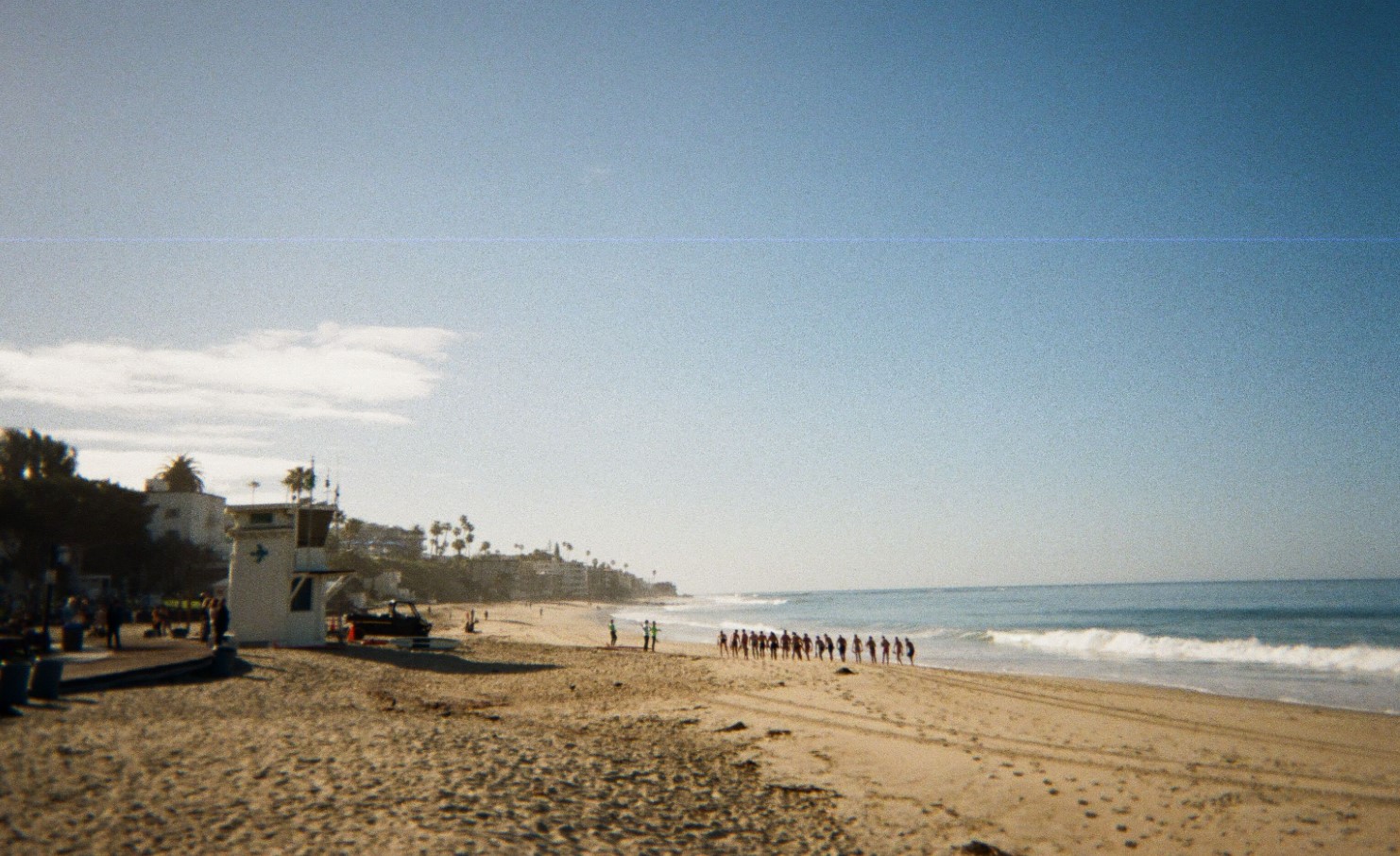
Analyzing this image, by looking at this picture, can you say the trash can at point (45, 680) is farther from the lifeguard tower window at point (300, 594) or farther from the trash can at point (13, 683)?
the lifeguard tower window at point (300, 594)

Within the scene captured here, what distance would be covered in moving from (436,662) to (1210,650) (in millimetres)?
43858

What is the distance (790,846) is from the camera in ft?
29.8

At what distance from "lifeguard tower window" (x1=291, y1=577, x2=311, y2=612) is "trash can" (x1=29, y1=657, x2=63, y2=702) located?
14846 mm

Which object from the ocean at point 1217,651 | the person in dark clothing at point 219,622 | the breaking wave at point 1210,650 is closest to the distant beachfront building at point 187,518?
the ocean at point 1217,651

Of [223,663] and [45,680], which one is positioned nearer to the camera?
[45,680]

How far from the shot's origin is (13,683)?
11.2 m

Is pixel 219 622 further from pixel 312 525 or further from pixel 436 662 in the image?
pixel 436 662

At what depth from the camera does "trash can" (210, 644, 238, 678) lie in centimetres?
1798

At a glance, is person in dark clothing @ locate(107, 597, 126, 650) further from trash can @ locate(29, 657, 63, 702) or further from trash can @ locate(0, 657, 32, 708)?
trash can @ locate(0, 657, 32, 708)

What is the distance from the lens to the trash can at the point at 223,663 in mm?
17984

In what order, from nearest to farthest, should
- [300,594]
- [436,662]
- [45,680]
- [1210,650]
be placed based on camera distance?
1. [45,680]
2. [436,662]
3. [300,594]
4. [1210,650]

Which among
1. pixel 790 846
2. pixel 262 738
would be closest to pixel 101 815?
pixel 262 738

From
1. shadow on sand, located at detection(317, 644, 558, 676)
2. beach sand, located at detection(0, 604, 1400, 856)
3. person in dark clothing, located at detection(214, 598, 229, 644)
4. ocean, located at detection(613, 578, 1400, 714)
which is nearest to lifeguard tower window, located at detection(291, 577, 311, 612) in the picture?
shadow on sand, located at detection(317, 644, 558, 676)

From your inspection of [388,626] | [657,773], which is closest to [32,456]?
[388,626]
